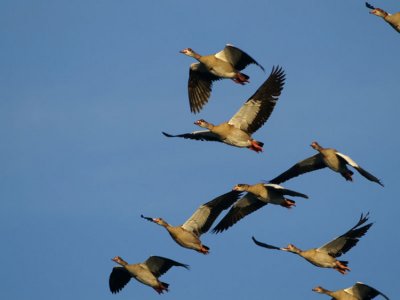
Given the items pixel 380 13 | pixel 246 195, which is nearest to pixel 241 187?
pixel 246 195

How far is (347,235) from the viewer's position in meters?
35.5

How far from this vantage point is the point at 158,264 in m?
36.6

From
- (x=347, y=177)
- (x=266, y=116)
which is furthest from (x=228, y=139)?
(x=347, y=177)

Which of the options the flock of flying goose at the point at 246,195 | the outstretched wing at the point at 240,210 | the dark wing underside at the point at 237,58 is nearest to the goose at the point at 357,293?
the flock of flying goose at the point at 246,195

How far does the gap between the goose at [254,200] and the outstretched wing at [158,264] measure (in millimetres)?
1996

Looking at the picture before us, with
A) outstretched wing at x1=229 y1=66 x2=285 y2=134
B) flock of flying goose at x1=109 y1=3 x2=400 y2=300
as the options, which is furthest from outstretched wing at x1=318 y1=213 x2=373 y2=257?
outstretched wing at x1=229 y1=66 x2=285 y2=134

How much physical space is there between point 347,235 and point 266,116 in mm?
4018

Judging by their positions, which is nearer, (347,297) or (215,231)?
(347,297)

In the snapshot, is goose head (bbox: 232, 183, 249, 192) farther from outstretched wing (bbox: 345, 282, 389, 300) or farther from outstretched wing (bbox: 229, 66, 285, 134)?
outstretched wing (bbox: 345, 282, 389, 300)

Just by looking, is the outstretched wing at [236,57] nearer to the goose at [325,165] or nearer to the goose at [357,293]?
the goose at [325,165]

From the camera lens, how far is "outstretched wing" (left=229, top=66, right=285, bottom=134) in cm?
3591

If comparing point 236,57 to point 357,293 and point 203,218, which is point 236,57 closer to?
point 203,218

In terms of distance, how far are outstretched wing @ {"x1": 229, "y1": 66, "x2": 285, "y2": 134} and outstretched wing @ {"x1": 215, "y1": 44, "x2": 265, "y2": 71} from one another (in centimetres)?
141

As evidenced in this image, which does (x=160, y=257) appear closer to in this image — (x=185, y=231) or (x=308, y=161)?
(x=185, y=231)
